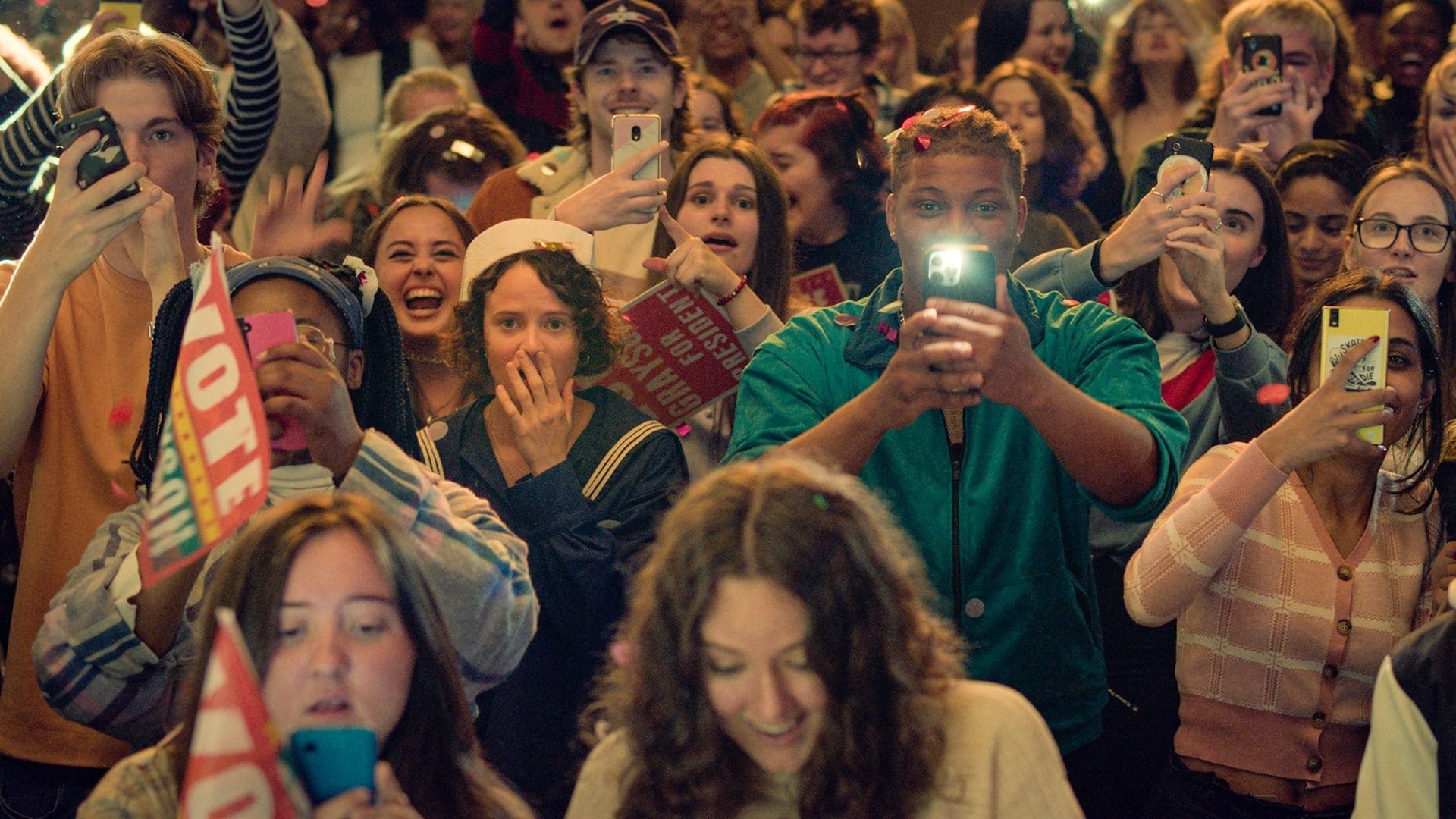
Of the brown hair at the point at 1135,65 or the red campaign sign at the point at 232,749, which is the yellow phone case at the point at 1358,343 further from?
the brown hair at the point at 1135,65

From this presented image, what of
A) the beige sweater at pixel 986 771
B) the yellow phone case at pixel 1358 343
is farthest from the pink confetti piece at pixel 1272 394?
the beige sweater at pixel 986 771

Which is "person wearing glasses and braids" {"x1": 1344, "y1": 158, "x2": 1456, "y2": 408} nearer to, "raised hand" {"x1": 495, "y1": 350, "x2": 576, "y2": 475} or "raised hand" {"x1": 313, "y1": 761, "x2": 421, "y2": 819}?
"raised hand" {"x1": 495, "y1": 350, "x2": 576, "y2": 475}

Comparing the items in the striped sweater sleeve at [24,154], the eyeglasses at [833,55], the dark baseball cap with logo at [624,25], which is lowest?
the striped sweater sleeve at [24,154]

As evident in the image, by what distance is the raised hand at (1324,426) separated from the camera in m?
2.85

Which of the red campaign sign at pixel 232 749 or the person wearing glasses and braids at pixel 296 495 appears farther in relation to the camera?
the person wearing glasses and braids at pixel 296 495

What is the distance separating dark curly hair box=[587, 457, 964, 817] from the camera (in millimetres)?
2145

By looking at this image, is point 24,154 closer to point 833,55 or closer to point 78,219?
point 78,219

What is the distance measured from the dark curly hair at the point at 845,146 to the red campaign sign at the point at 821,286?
0.37 meters

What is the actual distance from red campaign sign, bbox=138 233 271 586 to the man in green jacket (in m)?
0.85

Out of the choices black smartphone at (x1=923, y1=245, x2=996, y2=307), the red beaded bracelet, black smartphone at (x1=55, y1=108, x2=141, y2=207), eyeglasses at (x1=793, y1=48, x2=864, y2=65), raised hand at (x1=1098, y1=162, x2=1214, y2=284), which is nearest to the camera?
black smartphone at (x1=923, y1=245, x2=996, y2=307)

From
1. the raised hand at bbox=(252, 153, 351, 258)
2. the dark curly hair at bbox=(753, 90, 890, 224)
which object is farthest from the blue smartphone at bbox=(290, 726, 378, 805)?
the dark curly hair at bbox=(753, 90, 890, 224)

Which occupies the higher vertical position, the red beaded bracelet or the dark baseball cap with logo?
the dark baseball cap with logo

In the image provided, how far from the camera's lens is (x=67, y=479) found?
3066 millimetres

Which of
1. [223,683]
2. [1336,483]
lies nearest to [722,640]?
[223,683]
